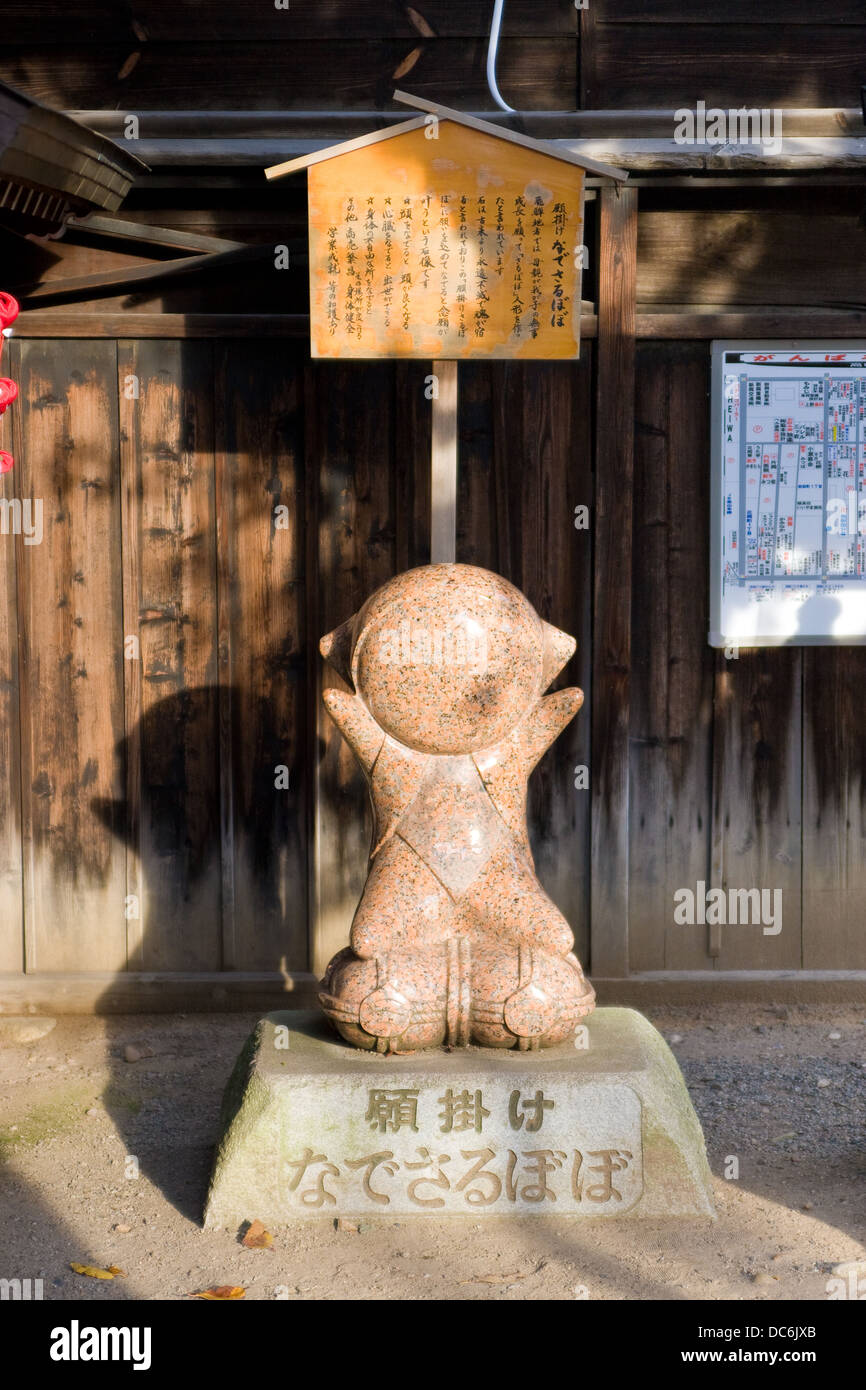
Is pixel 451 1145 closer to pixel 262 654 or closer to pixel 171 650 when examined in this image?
pixel 262 654

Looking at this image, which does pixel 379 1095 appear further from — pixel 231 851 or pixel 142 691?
pixel 142 691

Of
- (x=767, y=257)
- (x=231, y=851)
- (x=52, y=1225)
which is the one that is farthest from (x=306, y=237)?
(x=52, y=1225)

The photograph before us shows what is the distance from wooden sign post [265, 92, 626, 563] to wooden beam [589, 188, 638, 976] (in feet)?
2.48

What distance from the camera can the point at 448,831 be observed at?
143 inches

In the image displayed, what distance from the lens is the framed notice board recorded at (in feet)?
16.1

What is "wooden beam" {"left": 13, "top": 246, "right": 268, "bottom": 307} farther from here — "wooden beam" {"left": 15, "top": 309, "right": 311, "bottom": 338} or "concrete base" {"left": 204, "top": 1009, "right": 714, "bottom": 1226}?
"concrete base" {"left": 204, "top": 1009, "right": 714, "bottom": 1226}

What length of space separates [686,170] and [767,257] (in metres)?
0.50

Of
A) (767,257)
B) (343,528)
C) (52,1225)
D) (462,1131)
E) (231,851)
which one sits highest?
(767,257)

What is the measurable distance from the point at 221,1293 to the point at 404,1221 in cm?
57

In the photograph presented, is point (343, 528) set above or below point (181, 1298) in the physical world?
above

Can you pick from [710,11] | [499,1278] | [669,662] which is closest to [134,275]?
[710,11]

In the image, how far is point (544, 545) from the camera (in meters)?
4.97

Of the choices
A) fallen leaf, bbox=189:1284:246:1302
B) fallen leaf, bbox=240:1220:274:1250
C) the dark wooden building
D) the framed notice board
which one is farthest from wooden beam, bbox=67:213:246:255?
fallen leaf, bbox=189:1284:246:1302

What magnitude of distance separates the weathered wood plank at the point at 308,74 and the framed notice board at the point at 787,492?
4.22 feet
